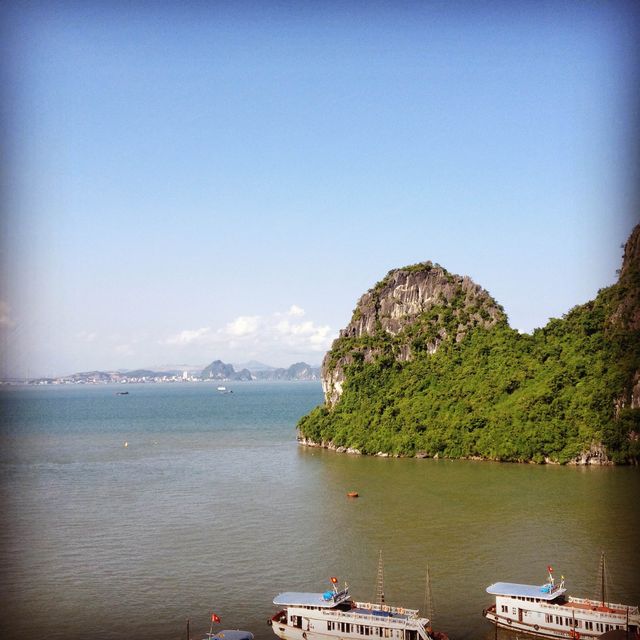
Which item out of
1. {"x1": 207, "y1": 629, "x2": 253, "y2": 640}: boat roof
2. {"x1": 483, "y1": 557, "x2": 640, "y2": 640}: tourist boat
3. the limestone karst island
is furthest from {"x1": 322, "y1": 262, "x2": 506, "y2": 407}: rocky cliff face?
{"x1": 207, "y1": 629, "x2": 253, "y2": 640}: boat roof

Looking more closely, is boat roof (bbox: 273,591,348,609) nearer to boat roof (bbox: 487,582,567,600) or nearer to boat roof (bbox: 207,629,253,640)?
boat roof (bbox: 207,629,253,640)

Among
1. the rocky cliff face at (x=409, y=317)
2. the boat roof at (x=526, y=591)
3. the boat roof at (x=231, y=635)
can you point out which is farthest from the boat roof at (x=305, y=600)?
the rocky cliff face at (x=409, y=317)

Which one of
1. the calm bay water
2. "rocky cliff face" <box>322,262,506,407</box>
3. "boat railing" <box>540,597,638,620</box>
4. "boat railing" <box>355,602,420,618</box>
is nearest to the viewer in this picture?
"boat railing" <box>540,597,638,620</box>

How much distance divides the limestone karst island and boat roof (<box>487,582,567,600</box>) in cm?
2717

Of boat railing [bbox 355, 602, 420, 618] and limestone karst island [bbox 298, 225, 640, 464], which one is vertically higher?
limestone karst island [bbox 298, 225, 640, 464]

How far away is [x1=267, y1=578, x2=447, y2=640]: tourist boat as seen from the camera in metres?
19.4

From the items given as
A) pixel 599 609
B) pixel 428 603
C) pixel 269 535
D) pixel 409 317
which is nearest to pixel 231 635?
pixel 428 603

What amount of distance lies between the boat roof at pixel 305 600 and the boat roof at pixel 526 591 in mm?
4433

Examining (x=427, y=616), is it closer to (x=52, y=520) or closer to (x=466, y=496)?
(x=466, y=496)

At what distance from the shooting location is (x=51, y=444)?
199 feet

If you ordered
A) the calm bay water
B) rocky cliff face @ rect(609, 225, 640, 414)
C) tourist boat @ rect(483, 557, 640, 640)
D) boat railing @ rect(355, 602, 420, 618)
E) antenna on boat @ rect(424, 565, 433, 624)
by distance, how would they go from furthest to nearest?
rocky cliff face @ rect(609, 225, 640, 414), the calm bay water, antenna on boat @ rect(424, 565, 433, 624), boat railing @ rect(355, 602, 420, 618), tourist boat @ rect(483, 557, 640, 640)

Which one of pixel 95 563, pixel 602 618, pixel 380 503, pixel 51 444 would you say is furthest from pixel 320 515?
pixel 51 444

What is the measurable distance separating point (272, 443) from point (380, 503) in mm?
26396

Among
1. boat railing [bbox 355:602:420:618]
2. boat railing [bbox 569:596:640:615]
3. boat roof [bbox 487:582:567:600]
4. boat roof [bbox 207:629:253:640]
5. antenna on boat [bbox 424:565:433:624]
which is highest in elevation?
boat roof [bbox 487:582:567:600]
